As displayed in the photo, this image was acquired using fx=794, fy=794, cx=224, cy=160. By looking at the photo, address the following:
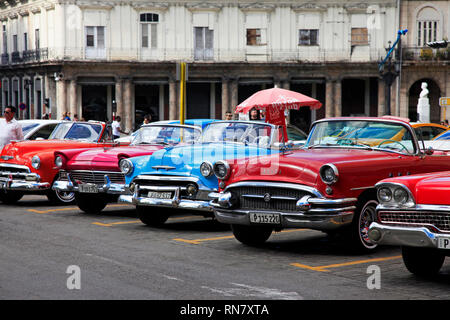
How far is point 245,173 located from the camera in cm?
995

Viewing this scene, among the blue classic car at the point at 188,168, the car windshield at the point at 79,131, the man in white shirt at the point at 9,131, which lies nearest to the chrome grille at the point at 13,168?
the man in white shirt at the point at 9,131

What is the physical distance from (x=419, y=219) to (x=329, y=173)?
1762mm

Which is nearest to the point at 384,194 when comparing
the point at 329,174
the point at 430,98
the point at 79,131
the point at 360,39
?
the point at 329,174

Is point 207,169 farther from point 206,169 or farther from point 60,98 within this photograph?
point 60,98

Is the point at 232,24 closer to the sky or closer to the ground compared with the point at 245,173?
closer to the sky

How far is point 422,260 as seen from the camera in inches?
319

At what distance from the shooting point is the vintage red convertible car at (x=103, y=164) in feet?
42.9

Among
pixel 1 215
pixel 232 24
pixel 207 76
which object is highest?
pixel 232 24

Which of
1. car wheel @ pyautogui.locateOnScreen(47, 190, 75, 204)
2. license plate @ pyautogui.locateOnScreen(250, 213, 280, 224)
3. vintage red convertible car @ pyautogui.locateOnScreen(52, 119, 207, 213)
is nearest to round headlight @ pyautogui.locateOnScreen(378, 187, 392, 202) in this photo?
license plate @ pyautogui.locateOnScreen(250, 213, 280, 224)

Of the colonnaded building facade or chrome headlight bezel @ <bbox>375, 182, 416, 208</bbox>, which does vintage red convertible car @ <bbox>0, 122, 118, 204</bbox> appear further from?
the colonnaded building facade

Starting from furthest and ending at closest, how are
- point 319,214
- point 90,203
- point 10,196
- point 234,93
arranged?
point 234,93
point 10,196
point 90,203
point 319,214

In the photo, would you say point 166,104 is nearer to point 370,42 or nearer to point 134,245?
point 370,42
